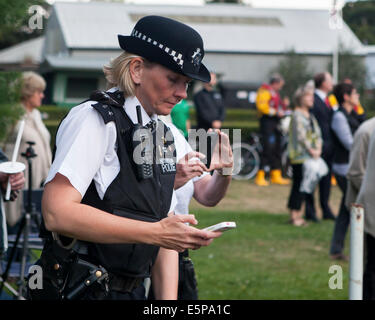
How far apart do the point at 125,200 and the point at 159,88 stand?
0.45 metres

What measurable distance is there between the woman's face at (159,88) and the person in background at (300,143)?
7.18m

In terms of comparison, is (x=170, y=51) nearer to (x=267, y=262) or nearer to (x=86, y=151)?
(x=86, y=151)

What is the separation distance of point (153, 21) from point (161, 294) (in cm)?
123

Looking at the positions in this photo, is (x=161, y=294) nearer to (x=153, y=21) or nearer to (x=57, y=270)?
(x=57, y=270)

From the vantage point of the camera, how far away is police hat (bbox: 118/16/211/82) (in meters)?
2.76

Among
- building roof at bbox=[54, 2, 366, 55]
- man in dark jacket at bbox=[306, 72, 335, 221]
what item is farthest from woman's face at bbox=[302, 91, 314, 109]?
building roof at bbox=[54, 2, 366, 55]

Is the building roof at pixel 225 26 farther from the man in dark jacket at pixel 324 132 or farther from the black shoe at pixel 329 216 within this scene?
the black shoe at pixel 329 216

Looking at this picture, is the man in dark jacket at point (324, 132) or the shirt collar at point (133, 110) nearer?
the shirt collar at point (133, 110)

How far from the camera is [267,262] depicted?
773 centimetres

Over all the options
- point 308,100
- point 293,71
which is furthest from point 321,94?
point 293,71

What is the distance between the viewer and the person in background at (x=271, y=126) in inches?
542

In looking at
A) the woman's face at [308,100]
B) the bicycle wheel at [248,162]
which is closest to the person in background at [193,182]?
the woman's face at [308,100]

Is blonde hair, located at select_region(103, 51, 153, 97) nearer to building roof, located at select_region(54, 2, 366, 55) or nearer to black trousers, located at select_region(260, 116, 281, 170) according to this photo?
black trousers, located at select_region(260, 116, 281, 170)
